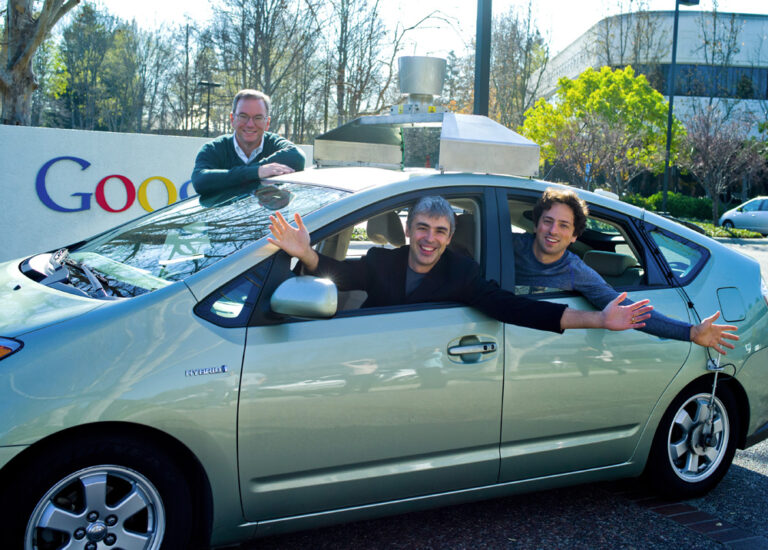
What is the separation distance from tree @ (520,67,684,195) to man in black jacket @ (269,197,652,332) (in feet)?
98.6

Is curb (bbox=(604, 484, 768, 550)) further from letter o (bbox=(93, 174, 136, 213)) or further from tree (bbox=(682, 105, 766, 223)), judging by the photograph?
tree (bbox=(682, 105, 766, 223))

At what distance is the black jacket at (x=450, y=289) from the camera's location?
3.01 meters

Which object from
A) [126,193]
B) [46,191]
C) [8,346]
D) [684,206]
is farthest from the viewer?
[684,206]

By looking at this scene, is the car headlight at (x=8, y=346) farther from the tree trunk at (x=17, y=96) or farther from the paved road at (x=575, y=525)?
the tree trunk at (x=17, y=96)

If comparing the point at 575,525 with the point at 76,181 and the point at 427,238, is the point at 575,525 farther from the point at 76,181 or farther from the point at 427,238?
the point at 76,181

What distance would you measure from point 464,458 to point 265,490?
0.86 metres

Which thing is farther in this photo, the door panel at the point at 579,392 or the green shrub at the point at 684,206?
the green shrub at the point at 684,206

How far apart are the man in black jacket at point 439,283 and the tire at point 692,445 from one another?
81 centimetres

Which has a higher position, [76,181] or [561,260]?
[76,181]

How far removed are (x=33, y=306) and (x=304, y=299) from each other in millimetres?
970

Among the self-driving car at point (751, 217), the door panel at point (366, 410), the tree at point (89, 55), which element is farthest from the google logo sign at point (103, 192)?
the tree at point (89, 55)

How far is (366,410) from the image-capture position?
2.74m

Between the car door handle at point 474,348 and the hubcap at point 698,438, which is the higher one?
the car door handle at point 474,348

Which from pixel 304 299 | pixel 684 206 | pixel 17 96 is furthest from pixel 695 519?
pixel 684 206
